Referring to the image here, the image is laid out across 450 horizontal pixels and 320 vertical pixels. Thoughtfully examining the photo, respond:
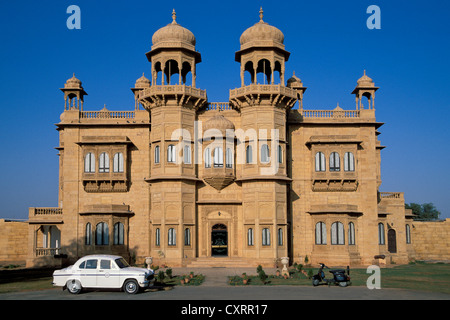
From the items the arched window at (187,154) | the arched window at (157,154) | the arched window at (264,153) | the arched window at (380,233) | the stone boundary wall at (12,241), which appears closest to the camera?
the arched window at (264,153)

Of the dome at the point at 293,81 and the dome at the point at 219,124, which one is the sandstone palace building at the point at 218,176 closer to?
the dome at the point at 219,124

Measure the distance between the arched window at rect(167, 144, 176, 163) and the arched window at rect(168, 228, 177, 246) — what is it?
15.8 ft

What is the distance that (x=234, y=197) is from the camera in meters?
34.2

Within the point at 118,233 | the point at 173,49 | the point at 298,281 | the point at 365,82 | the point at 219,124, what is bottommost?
the point at 298,281

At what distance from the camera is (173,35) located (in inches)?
1345

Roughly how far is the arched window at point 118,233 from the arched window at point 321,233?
1389 centimetres

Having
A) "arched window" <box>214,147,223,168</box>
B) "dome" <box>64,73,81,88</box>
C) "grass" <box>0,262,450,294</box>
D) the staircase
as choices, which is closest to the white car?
"grass" <box>0,262,450,294</box>

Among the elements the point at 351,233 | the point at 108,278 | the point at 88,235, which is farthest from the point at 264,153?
the point at 108,278

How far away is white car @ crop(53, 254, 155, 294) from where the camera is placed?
64.5 ft

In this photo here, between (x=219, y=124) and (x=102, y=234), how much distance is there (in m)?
11.4

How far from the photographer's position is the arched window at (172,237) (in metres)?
32.8

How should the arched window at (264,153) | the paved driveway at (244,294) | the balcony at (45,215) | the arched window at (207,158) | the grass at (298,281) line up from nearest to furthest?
1. the paved driveway at (244,294)
2. the grass at (298,281)
3. the arched window at (264,153)
4. the arched window at (207,158)
5. the balcony at (45,215)

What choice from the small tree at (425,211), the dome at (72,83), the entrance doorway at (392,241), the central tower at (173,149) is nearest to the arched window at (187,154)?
the central tower at (173,149)

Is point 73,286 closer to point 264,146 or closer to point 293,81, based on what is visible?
point 264,146
